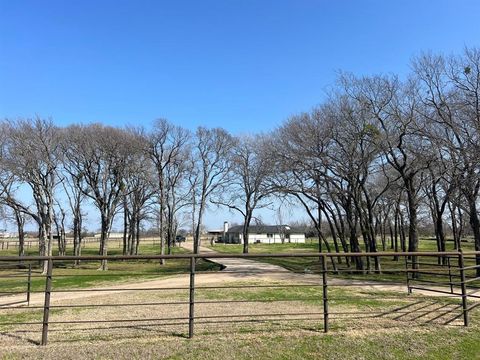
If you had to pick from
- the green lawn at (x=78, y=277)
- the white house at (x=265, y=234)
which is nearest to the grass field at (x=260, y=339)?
the green lawn at (x=78, y=277)

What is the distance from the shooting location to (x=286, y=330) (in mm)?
7020

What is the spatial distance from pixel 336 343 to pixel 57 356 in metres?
4.03

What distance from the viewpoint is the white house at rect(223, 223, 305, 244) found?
104 m

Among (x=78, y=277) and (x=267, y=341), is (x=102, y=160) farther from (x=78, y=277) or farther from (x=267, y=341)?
(x=267, y=341)

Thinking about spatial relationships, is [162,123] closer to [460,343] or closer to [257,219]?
[257,219]

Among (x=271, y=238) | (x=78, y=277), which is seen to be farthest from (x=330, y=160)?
(x=271, y=238)

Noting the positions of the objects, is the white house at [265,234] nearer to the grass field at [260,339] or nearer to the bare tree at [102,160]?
the bare tree at [102,160]

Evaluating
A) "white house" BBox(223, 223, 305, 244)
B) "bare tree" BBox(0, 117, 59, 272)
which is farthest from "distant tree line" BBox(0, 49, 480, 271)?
"white house" BBox(223, 223, 305, 244)

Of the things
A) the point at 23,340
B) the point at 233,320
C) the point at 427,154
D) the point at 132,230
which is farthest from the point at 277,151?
the point at 132,230

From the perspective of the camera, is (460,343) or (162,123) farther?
(162,123)

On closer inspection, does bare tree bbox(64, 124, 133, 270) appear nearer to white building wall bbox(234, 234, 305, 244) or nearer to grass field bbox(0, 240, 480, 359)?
grass field bbox(0, 240, 480, 359)

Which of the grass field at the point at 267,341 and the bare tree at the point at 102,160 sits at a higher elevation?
the bare tree at the point at 102,160

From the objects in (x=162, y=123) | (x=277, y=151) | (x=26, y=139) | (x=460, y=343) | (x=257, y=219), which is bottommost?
(x=460, y=343)

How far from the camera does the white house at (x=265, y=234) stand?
341 feet
